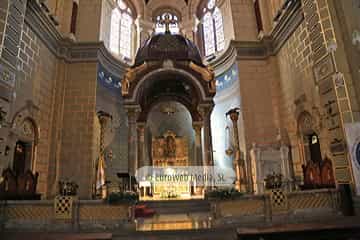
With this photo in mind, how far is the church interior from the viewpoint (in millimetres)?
5941

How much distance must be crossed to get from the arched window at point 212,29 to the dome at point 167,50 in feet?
15.8

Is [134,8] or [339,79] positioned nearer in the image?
[339,79]

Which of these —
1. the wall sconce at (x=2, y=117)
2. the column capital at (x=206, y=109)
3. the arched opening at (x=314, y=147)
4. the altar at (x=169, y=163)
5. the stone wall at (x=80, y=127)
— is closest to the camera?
the wall sconce at (x=2, y=117)

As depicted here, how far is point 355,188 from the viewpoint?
638cm

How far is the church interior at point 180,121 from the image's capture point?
594 centimetres

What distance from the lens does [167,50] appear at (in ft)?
36.5

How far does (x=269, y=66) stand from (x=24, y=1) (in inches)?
415

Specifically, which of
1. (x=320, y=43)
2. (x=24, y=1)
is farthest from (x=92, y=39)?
(x=320, y=43)

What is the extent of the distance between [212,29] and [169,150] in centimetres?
856

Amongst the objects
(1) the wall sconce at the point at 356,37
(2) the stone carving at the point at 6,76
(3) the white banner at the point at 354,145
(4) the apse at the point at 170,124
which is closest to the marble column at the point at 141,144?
(4) the apse at the point at 170,124

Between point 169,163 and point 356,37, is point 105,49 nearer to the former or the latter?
point 169,163

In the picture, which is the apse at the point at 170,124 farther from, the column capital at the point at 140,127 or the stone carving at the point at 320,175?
the stone carving at the point at 320,175

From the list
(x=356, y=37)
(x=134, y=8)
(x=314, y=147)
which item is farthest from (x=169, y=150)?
(x=134, y=8)

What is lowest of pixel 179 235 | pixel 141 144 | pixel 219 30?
pixel 179 235
